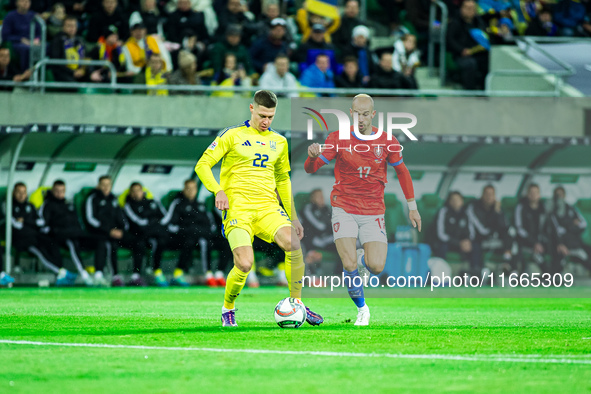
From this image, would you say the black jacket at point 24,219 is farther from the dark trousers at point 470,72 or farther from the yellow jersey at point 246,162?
the yellow jersey at point 246,162

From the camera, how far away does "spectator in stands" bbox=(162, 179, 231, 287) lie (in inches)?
658

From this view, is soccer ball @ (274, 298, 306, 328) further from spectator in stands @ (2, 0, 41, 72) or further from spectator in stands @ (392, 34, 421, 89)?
spectator in stands @ (392, 34, 421, 89)

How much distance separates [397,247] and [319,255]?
3.75ft

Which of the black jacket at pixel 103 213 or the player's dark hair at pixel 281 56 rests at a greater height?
the player's dark hair at pixel 281 56

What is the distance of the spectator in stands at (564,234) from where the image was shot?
657 inches

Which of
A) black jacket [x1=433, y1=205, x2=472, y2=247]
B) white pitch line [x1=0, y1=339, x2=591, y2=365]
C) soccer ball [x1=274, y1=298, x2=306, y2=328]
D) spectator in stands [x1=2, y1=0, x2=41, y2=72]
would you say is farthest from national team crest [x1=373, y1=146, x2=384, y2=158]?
spectator in stands [x1=2, y1=0, x2=41, y2=72]

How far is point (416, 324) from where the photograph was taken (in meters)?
9.37

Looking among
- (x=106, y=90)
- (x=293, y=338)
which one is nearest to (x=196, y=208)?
(x=106, y=90)

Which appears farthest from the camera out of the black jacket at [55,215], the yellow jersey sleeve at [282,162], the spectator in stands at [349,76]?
the spectator in stands at [349,76]

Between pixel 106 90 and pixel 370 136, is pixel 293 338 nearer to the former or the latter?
pixel 370 136

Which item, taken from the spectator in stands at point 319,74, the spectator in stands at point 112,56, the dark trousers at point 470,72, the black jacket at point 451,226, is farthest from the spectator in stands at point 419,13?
the spectator in stands at point 112,56

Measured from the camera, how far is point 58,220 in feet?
54.3

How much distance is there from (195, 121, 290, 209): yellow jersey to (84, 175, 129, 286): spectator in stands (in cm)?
813

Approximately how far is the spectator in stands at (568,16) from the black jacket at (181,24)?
7720mm
